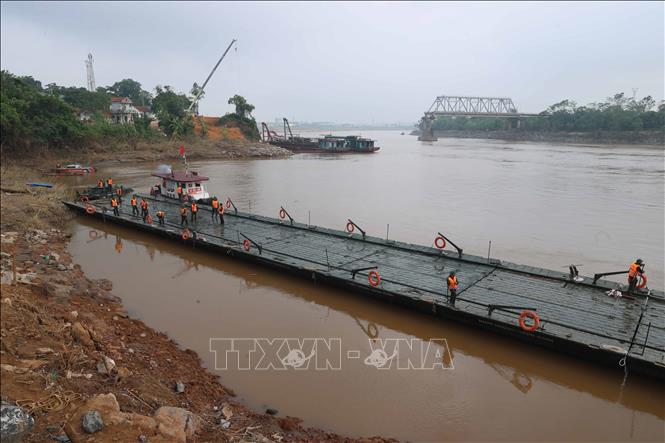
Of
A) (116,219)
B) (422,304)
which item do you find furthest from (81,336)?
(116,219)

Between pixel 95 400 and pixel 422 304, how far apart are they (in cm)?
861

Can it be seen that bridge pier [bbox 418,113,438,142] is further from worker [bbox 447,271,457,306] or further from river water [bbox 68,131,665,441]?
worker [bbox 447,271,457,306]

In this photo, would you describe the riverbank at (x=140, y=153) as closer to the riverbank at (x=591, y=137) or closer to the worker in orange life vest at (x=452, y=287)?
the worker in orange life vest at (x=452, y=287)

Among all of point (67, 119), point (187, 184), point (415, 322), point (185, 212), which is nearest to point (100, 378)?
point (415, 322)

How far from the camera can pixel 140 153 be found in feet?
201

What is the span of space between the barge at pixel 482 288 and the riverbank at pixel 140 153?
3574 cm

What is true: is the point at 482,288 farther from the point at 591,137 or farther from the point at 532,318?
the point at 591,137

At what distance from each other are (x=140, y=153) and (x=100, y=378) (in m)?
60.2

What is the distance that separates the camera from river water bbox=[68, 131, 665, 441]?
346 inches

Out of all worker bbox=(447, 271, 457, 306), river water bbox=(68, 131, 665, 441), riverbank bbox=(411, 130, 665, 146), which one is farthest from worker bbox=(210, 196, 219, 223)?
riverbank bbox=(411, 130, 665, 146)

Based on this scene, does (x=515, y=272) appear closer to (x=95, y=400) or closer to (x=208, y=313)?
(x=208, y=313)

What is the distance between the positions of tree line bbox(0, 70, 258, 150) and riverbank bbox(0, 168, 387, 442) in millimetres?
38833

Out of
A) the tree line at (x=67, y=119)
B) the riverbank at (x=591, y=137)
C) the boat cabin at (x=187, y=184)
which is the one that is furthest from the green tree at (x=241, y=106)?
the riverbank at (x=591, y=137)

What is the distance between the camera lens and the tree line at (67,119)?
43.1 metres
